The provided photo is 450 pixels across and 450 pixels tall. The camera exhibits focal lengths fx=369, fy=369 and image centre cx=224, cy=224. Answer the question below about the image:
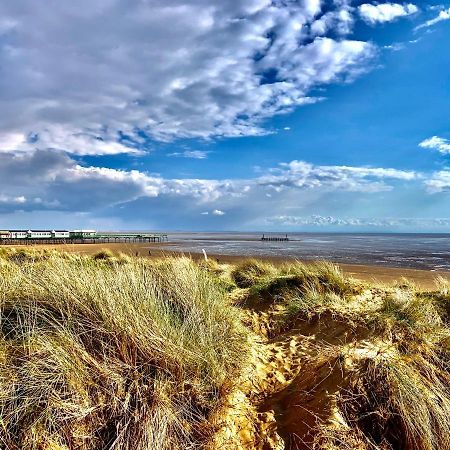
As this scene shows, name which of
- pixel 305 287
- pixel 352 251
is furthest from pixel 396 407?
pixel 352 251

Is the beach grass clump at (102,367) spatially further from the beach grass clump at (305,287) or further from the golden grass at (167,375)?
the beach grass clump at (305,287)

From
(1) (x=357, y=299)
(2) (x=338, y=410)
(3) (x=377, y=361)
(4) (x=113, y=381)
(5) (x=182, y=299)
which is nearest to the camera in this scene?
(4) (x=113, y=381)

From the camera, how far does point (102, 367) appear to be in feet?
12.3

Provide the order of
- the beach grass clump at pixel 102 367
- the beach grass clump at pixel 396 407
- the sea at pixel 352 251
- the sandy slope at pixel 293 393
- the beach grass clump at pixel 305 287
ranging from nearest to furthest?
the beach grass clump at pixel 102 367
the beach grass clump at pixel 396 407
the sandy slope at pixel 293 393
the beach grass clump at pixel 305 287
the sea at pixel 352 251

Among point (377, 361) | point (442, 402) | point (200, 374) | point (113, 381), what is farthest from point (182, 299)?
point (442, 402)

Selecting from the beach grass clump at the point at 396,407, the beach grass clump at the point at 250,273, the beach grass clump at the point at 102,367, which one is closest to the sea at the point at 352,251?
the beach grass clump at the point at 250,273

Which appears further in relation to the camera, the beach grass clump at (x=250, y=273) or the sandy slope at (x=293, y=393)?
the beach grass clump at (x=250, y=273)

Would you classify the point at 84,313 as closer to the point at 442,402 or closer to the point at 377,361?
the point at 377,361

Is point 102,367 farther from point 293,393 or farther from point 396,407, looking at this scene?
point 396,407

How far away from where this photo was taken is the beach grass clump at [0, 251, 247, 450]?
132 inches

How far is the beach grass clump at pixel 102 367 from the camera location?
3.36m

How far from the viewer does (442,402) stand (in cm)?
400

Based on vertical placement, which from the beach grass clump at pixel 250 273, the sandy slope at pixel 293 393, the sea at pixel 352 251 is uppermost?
the beach grass clump at pixel 250 273

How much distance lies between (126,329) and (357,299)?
5.71 metres
